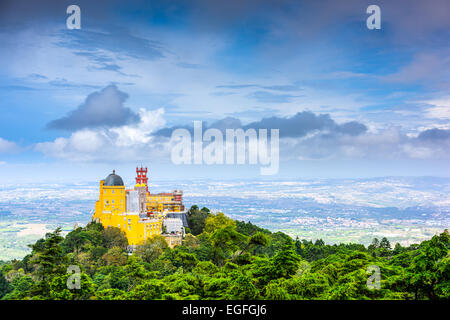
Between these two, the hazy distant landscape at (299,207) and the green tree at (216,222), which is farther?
the green tree at (216,222)

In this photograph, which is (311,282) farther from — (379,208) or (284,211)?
(284,211)

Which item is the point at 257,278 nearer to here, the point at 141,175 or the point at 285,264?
the point at 285,264

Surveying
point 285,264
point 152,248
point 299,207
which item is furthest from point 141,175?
point 285,264

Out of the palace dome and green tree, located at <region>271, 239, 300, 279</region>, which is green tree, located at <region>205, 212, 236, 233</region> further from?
green tree, located at <region>271, 239, 300, 279</region>

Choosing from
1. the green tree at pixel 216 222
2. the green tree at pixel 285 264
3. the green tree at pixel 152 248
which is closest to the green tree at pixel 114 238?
the green tree at pixel 152 248

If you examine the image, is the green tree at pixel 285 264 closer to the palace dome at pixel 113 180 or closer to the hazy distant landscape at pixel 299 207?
the hazy distant landscape at pixel 299 207
